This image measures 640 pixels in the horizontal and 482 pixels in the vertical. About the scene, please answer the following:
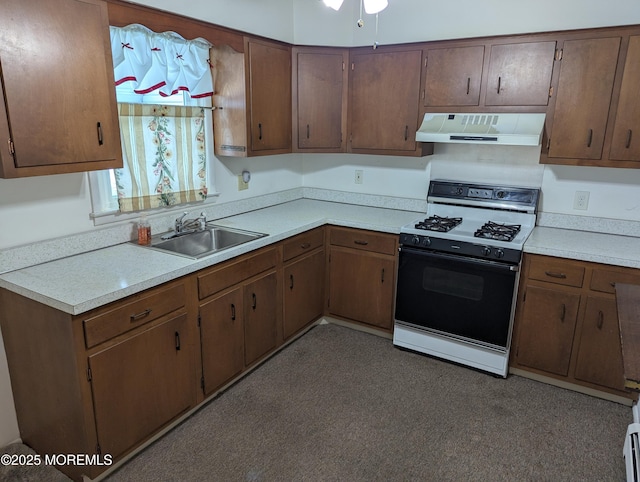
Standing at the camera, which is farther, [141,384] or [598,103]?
[598,103]

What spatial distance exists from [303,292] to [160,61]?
1.79m

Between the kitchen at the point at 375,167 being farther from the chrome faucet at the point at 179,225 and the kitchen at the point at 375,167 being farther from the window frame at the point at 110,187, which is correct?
the chrome faucet at the point at 179,225

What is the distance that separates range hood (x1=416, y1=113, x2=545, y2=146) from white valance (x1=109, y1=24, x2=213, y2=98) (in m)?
1.52

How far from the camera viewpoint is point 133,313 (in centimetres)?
201

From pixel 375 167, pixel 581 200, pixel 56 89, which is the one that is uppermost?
pixel 56 89

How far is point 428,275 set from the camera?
9.89 feet

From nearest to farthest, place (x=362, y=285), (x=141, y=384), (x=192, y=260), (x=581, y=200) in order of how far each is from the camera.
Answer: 1. (x=141, y=384)
2. (x=192, y=260)
3. (x=581, y=200)
4. (x=362, y=285)

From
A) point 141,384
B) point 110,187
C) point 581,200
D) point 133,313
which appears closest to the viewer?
point 133,313

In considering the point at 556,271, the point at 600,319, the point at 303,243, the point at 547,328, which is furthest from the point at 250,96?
the point at 600,319

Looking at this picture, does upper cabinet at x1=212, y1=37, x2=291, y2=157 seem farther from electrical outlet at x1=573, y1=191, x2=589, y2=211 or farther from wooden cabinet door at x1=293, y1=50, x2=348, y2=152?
electrical outlet at x1=573, y1=191, x2=589, y2=211

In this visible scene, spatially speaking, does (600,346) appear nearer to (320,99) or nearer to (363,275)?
(363,275)

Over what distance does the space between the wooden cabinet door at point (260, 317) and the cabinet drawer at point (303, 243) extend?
0.20 meters

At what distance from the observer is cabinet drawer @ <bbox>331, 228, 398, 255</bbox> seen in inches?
126

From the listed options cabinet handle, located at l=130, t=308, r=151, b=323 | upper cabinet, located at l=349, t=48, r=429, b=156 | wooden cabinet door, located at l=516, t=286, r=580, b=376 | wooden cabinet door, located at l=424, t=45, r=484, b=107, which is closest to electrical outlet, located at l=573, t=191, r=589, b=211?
wooden cabinet door, located at l=516, t=286, r=580, b=376
